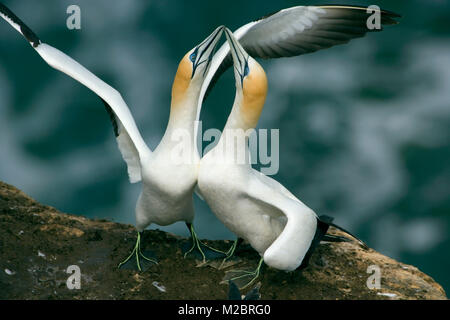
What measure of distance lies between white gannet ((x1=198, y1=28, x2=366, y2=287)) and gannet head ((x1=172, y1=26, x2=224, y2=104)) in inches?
6.9

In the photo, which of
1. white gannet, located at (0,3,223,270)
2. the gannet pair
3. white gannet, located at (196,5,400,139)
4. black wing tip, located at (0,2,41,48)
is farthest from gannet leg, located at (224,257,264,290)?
black wing tip, located at (0,2,41,48)

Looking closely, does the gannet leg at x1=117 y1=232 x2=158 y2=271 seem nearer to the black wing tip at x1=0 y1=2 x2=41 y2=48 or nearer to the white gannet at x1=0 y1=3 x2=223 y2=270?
the white gannet at x1=0 y1=3 x2=223 y2=270

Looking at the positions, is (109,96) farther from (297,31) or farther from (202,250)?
(297,31)

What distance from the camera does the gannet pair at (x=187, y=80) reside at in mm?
6113

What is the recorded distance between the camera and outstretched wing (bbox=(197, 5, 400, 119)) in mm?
6688

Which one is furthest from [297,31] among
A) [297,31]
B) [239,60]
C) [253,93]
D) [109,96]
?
[109,96]

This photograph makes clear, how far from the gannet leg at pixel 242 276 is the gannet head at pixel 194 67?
1.70 meters

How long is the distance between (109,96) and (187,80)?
965 millimetres

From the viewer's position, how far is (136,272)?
6.50 metres

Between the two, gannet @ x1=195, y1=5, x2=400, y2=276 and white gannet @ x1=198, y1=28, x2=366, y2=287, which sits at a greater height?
gannet @ x1=195, y1=5, x2=400, y2=276

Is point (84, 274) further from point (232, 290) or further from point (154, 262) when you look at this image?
point (232, 290)

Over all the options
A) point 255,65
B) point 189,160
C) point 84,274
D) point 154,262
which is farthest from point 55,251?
point 255,65

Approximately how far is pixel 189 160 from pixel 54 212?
2400mm

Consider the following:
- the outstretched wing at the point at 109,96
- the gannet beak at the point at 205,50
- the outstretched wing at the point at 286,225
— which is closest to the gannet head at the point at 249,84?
the gannet beak at the point at 205,50
